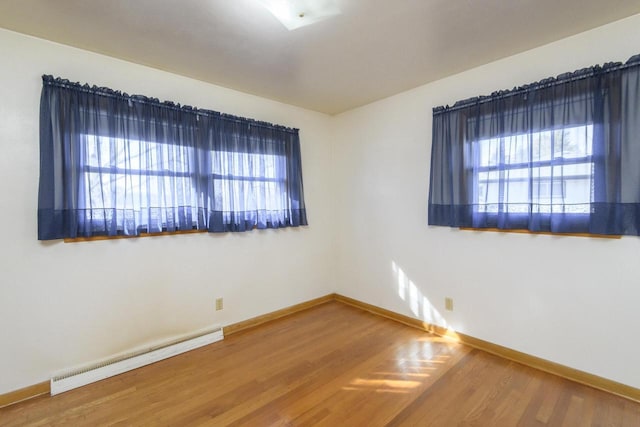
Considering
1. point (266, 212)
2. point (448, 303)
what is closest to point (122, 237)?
point (266, 212)

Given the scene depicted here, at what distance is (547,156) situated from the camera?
7.38 feet

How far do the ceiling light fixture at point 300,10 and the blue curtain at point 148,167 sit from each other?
1367 millimetres

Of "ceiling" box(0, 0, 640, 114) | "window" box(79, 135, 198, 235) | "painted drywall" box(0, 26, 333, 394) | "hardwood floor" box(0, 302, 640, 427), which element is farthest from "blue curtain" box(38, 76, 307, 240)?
"hardwood floor" box(0, 302, 640, 427)

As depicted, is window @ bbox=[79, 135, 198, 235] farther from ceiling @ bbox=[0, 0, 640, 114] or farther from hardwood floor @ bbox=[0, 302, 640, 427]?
Answer: hardwood floor @ bbox=[0, 302, 640, 427]

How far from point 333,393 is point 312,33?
2638 mm

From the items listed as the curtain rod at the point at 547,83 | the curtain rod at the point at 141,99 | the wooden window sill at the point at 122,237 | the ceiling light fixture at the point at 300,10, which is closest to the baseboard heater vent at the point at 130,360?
the wooden window sill at the point at 122,237

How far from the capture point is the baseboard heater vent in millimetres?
2139

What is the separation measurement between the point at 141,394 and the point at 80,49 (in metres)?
2.72

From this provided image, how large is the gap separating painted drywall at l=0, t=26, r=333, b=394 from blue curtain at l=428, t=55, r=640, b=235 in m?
2.09

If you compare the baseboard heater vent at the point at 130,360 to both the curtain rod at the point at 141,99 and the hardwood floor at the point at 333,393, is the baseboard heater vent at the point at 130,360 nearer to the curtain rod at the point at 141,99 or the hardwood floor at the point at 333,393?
the hardwood floor at the point at 333,393

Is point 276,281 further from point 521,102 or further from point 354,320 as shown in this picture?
point 521,102

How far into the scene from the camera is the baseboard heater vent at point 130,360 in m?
2.14

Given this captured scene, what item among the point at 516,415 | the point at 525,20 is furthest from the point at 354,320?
the point at 525,20

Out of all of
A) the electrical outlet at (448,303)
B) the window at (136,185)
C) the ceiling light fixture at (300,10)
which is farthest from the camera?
the electrical outlet at (448,303)
